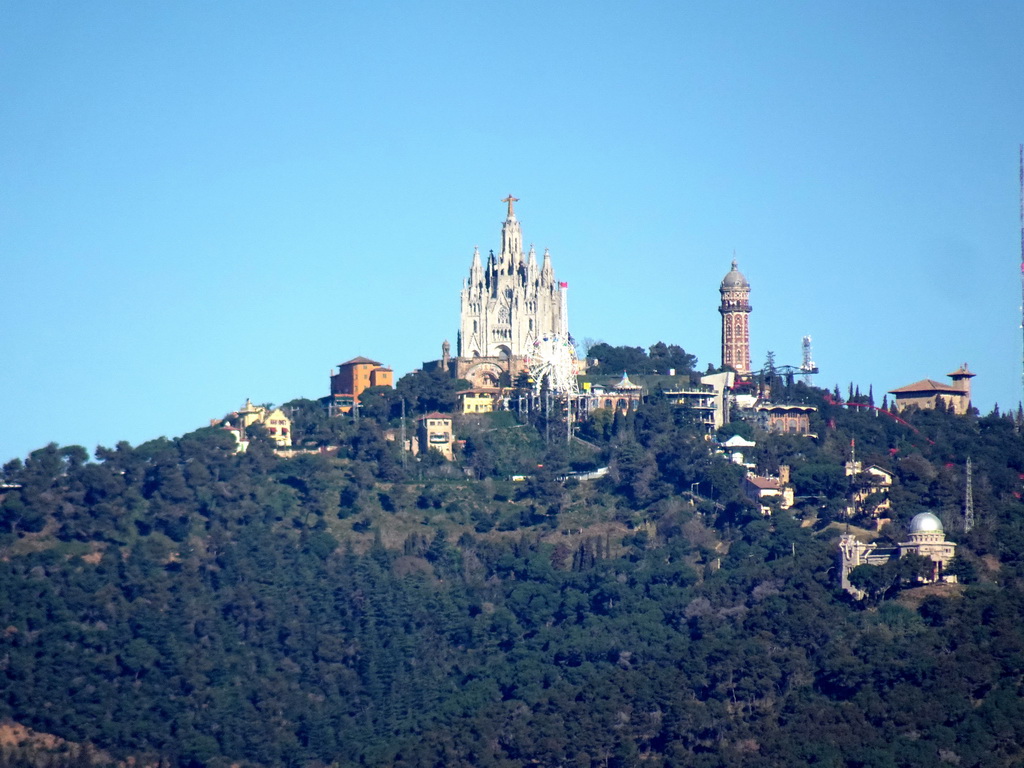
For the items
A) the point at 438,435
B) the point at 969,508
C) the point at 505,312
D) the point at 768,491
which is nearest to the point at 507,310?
the point at 505,312

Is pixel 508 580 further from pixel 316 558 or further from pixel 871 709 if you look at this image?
pixel 871 709

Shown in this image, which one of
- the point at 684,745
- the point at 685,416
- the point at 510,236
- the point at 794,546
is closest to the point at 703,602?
the point at 794,546

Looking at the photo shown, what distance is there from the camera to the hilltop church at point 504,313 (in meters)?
158

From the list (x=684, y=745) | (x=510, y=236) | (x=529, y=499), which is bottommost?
(x=684, y=745)

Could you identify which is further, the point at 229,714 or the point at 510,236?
the point at 510,236

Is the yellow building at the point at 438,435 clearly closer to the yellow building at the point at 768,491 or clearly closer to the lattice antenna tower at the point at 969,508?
the yellow building at the point at 768,491

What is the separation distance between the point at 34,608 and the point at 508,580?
22682 millimetres

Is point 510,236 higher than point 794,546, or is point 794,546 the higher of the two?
point 510,236

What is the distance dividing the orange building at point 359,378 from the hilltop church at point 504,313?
8.77ft

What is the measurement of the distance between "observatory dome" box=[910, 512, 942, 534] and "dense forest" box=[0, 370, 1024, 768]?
5.96 ft

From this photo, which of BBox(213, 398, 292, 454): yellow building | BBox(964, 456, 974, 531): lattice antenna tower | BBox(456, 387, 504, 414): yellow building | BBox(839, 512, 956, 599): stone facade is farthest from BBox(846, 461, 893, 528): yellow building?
BBox(213, 398, 292, 454): yellow building

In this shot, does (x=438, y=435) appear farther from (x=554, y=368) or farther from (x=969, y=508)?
(x=969, y=508)

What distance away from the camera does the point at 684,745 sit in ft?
361

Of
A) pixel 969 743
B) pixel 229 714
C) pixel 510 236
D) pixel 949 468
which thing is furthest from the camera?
pixel 510 236
